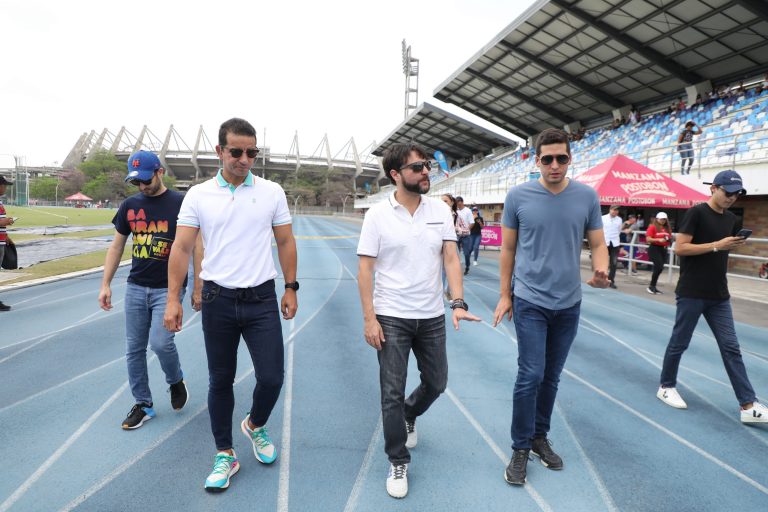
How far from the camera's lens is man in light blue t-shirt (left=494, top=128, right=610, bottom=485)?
94.2 inches

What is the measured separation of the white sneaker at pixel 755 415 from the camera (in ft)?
10.3

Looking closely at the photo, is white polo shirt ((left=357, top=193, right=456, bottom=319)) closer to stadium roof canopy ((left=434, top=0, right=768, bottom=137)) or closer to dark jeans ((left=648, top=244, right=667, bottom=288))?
dark jeans ((left=648, top=244, right=667, bottom=288))

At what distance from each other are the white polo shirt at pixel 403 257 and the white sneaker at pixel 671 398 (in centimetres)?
245

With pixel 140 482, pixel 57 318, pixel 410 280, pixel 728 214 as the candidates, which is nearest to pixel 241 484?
pixel 140 482

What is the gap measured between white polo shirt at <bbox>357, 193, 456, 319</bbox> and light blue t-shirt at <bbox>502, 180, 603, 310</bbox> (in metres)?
0.52

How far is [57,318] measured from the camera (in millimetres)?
5699

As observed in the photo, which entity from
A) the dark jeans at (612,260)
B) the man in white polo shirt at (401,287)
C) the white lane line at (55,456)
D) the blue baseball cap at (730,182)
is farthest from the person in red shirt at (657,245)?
the white lane line at (55,456)

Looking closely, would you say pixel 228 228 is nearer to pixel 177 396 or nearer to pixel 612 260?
pixel 177 396

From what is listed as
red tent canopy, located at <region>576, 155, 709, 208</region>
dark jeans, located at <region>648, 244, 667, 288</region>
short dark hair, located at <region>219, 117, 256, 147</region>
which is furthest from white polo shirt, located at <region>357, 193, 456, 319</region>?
red tent canopy, located at <region>576, 155, 709, 208</region>

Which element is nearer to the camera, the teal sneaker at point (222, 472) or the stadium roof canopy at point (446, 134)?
the teal sneaker at point (222, 472)

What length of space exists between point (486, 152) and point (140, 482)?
150 ft

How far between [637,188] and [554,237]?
9.79m

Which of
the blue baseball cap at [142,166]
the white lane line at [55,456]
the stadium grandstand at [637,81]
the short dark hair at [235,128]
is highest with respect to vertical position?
the stadium grandstand at [637,81]

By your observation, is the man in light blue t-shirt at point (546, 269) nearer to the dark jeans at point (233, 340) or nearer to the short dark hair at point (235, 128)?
the dark jeans at point (233, 340)
